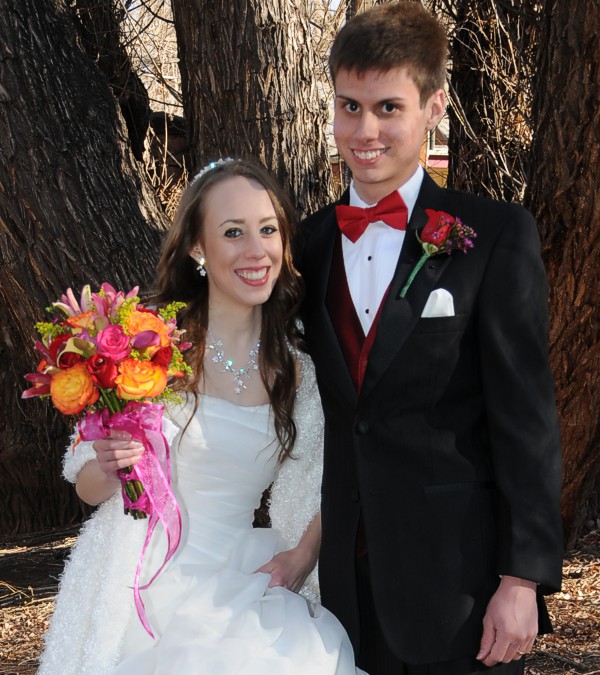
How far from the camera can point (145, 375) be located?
2.42 m

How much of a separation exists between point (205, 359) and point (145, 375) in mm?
680

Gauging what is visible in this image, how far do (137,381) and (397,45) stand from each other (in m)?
1.16

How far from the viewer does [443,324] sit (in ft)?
8.09

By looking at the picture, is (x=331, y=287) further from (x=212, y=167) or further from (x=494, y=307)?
(x=212, y=167)

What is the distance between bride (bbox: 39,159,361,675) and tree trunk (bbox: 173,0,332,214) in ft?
3.30

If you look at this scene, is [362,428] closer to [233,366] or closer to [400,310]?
[400,310]

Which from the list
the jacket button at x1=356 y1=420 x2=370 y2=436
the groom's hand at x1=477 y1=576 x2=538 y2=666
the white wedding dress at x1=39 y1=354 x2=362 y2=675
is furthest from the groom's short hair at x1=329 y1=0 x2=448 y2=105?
the groom's hand at x1=477 y1=576 x2=538 y2=666

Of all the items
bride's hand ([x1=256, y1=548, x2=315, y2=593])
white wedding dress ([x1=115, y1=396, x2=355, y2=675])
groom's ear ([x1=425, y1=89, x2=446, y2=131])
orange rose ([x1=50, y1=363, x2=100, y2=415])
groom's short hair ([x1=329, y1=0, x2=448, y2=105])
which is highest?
groom's short hair ([x1=329, y1=0, x2=448, y2=105])

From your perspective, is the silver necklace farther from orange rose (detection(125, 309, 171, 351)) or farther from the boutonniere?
the boutonniere

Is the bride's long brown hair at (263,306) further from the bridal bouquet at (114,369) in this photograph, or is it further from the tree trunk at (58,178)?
the tree trunk at (58,178)

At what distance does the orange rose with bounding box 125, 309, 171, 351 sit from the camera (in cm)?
246

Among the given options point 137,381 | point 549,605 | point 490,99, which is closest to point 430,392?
point 137,381

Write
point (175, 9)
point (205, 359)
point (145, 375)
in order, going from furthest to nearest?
point (175, 9)
point (205, 359)
point (145, 375)

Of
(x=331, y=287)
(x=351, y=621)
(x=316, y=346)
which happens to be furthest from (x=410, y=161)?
(x=351, y=621)
